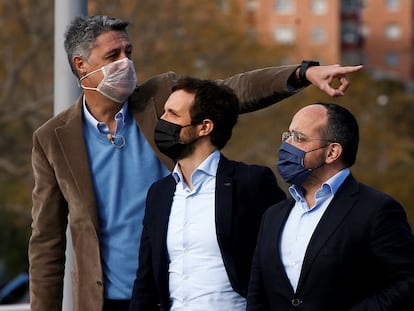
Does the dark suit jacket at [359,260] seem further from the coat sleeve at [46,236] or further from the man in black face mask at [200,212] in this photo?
the coat sleeve at [46,236]

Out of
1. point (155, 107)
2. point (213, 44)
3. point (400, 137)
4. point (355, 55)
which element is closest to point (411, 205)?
point (400, 137)

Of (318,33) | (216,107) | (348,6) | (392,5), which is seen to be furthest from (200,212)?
(392,5)

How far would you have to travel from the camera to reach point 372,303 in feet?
14.4

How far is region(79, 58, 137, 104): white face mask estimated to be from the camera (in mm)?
5348

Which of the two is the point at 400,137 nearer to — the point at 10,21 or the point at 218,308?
the point at 10,21

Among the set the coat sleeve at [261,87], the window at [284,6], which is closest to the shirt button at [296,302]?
the coat sleeve at [261,87]

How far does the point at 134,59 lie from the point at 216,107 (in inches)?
964

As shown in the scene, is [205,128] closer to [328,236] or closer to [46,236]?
[328,236]

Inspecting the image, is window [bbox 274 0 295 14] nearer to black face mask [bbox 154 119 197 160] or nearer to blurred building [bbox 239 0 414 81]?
blurred building [bbox 239 0 414 81]

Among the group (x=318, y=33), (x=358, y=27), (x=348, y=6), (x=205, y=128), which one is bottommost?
(x=358, y=27)

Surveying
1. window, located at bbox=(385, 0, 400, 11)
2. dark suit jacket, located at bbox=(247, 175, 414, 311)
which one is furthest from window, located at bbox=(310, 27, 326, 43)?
dark suit jacket, located at bbox=(247, 175, 414, 311)

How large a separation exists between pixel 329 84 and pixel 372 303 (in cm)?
86

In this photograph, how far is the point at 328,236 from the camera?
4461 millimetres

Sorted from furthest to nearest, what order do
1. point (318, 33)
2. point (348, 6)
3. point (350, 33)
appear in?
point (350, 33)
point (348, 6)
point (318, 33)
